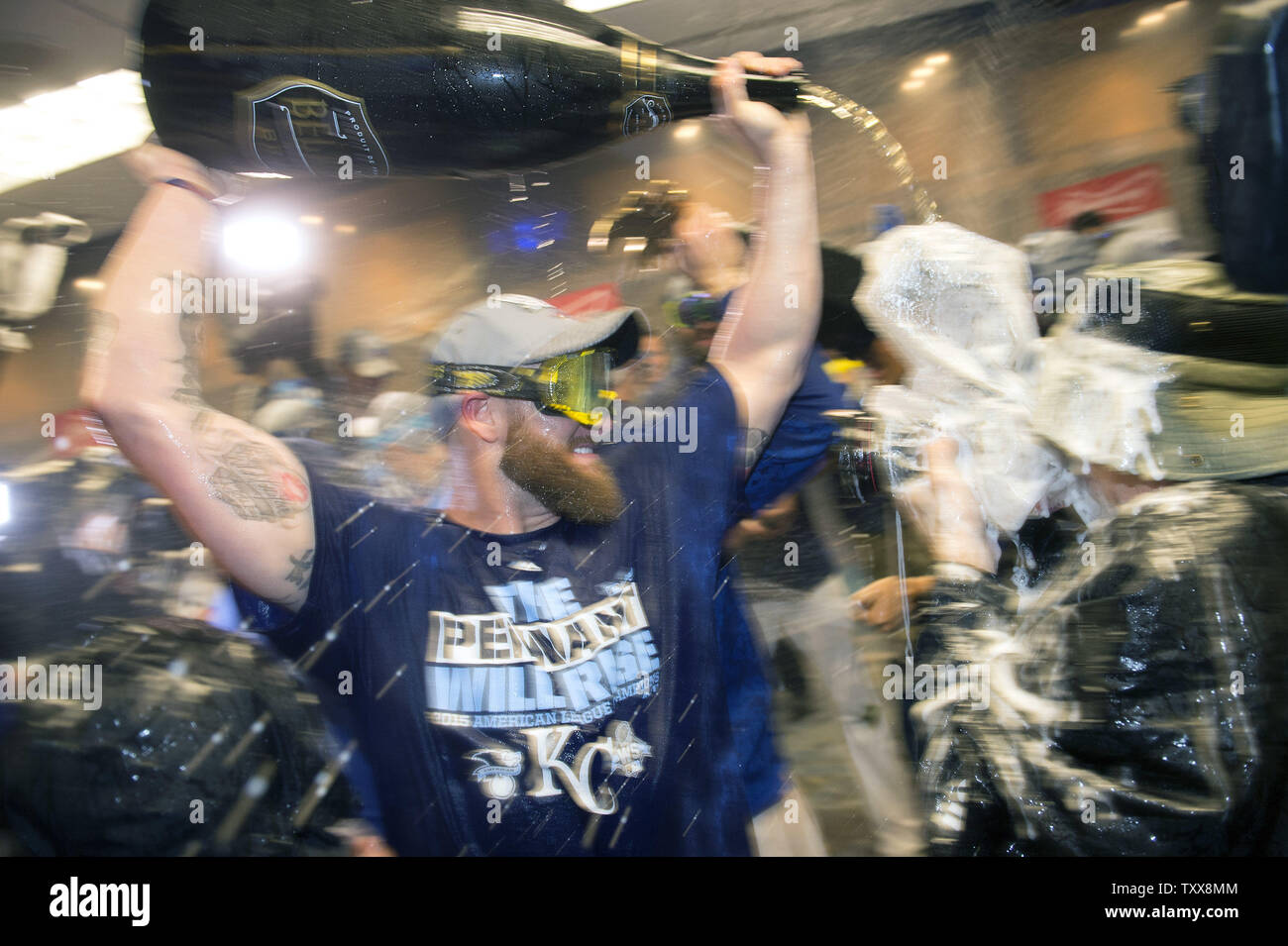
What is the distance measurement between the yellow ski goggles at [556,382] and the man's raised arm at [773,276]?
13 centimetres

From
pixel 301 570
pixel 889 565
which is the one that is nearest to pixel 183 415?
pixel 301 570

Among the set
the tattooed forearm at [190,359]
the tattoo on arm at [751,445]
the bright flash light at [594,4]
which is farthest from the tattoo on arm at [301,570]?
the bright flash light at [594,4]

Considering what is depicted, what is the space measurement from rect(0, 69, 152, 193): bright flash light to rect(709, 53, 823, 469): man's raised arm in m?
0.67

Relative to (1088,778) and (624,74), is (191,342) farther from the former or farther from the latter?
(1088,778)

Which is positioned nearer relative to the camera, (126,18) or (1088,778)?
(1088,778)

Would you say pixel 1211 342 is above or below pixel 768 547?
above

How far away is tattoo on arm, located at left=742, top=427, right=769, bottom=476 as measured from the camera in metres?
0.89

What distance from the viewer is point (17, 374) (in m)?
0.95

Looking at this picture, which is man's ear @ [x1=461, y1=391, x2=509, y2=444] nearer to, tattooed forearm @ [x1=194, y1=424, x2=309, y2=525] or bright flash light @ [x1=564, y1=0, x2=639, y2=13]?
tattooed forearm @ [x1=194, y1=424, x2=309, y2=525]

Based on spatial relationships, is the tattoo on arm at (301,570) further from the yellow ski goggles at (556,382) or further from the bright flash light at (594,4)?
the bright flash light at (594,4)

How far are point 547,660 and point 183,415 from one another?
1.50ft

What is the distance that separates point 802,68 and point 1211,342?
520 mm

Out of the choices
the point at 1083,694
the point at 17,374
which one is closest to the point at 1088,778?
the point at 1083,694

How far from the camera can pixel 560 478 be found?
2.98 ft
